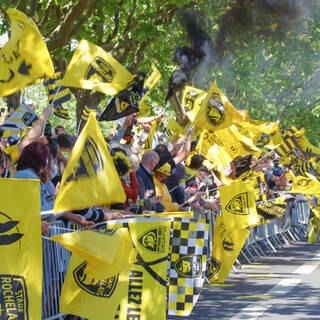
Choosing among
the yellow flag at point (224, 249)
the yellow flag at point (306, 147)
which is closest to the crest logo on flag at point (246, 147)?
the yellow flag at point (224, 249)

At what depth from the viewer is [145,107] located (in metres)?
13.0

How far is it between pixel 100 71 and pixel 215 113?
2841 mm

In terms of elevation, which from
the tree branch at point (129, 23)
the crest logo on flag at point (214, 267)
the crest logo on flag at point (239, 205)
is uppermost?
the tree branch at point (129, 23)

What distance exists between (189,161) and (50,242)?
5310 millimetres

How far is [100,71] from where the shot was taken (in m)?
8.52

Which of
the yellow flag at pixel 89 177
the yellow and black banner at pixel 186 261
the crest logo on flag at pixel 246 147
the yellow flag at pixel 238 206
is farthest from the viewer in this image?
the crest logo on flag at pixel 246 147

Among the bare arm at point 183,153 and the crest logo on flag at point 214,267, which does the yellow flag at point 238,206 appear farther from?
the bare arm at point 183,153

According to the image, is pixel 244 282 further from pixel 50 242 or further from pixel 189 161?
pixel 50 242

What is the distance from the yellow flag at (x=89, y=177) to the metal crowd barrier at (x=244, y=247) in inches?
15.1

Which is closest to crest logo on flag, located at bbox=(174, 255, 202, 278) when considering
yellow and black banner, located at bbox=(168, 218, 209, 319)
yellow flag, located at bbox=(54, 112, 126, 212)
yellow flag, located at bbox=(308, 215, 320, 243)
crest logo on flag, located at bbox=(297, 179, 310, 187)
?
yellow and black banner, located at bbox=(168, 218, 209, 319)

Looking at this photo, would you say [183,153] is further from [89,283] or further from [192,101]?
[89,283]

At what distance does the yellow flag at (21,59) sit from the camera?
7152 millimetres

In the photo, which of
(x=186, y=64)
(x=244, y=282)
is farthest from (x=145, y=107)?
(x=186, y=64)

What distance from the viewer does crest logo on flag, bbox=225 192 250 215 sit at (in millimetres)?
9906
